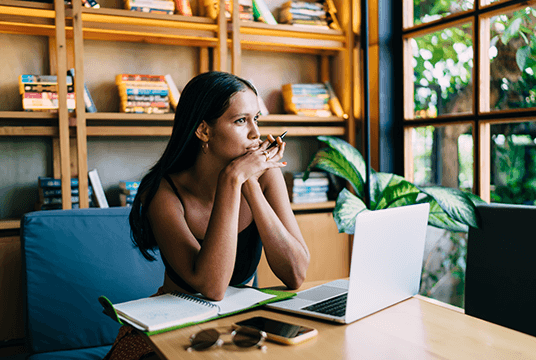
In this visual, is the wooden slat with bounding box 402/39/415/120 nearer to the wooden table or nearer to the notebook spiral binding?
the wooden table

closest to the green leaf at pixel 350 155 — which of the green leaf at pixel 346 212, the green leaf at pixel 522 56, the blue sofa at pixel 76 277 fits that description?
the green leaf at pixel 346 212

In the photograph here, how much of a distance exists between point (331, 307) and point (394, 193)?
139 centimetres

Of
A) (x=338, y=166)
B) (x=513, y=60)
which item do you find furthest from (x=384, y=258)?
(x=513, y=60)

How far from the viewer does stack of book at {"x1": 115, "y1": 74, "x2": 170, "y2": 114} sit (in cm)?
268


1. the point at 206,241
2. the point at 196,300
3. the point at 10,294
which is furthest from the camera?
the point at 10,294

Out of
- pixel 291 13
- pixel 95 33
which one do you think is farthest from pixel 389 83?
pixel 95 33

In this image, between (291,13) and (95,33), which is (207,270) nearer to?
(95,33)

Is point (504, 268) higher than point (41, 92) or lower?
lower

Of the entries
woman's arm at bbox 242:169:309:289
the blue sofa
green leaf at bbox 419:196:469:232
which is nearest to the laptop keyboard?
woman's arm at bbox 242:169:309:289

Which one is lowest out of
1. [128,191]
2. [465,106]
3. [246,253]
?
[246,253]

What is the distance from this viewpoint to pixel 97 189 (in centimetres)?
261

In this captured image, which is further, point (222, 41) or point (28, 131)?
point (222, 41)

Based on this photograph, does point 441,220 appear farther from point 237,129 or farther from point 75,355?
point 75,355

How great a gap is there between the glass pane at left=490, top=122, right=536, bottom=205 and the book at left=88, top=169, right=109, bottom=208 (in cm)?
215
